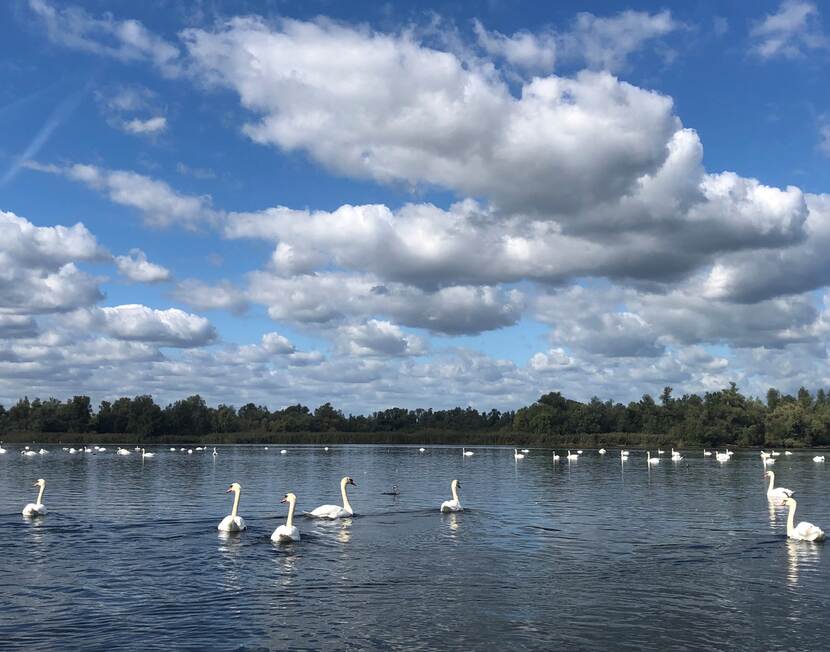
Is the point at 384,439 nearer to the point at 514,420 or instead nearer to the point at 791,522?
the point at 514,420

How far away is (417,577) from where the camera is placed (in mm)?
22031

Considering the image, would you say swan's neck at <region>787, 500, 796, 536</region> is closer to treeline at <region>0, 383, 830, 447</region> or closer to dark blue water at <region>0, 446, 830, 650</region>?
dark blue water at <region>0, 446, 830, 650</region>

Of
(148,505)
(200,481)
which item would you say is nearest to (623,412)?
(200,481)

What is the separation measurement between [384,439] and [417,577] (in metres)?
149

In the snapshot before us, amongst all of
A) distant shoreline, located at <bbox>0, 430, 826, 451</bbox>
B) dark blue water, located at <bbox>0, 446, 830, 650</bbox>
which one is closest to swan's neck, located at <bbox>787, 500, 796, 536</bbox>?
dark blue water, located at <bbox>0, 446, 830, 650</bbox>

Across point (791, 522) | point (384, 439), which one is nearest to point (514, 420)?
point (384, 439)

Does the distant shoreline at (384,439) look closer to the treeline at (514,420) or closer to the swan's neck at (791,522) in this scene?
the treeline at (514,420)

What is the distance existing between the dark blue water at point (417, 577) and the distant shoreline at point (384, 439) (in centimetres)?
9659

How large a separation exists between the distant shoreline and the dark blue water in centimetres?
9659

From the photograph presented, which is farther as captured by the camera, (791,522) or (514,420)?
(514,420)

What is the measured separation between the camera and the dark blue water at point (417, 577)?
16.4 m

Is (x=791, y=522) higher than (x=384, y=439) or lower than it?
lower

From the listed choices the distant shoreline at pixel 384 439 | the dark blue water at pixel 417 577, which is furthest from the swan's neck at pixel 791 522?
the distant shoreline at pixel 384 439

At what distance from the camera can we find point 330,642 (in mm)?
15797
